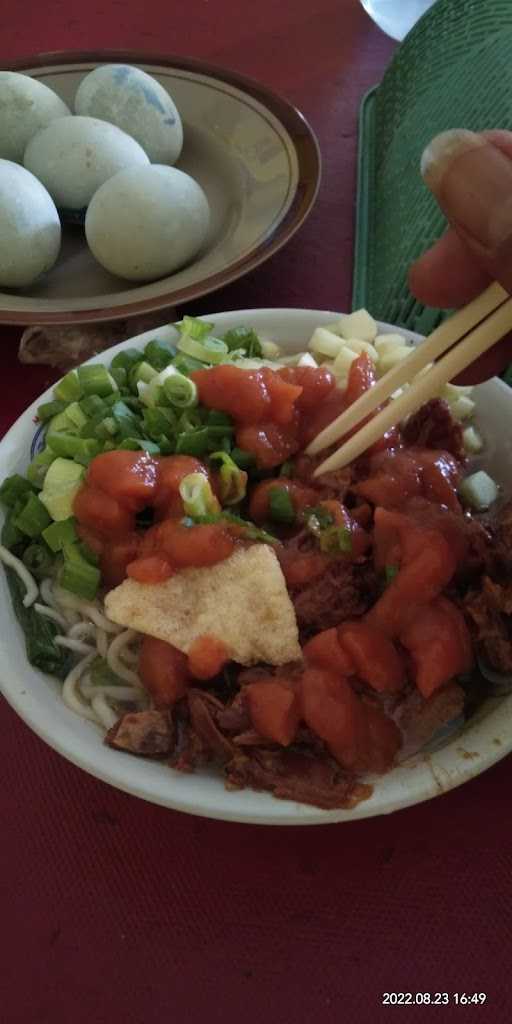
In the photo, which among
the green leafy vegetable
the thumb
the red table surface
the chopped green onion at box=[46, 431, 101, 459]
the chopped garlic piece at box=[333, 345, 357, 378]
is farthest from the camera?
the chopped garlic piece at box=[333, 345, 357, 378]

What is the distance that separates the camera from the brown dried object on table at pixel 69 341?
4.75ft

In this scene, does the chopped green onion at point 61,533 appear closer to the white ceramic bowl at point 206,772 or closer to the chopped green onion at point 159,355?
the white ceramic bowl at point 206,772

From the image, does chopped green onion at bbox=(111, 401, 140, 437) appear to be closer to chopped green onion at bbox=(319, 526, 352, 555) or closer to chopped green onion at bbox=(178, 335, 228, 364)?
chopped green onion at bbox=(178, 335, 228, 364)

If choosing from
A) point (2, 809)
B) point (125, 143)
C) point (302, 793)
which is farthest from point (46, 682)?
point (125, 143)

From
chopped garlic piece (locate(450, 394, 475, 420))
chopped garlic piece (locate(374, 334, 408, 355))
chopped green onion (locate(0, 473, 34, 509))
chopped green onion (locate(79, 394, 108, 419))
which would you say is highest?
chopped garlic piece (locate(450, 394, 475, 420))

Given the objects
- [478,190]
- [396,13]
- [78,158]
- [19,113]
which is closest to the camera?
[478,190]

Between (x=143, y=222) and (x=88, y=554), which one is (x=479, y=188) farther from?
(x=143, y=222)

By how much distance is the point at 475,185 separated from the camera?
2.52 feet

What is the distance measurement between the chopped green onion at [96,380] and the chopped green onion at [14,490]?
17cm

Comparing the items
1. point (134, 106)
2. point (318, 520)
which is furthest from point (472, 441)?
point (134, 106)

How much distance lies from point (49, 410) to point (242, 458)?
0.30 metres

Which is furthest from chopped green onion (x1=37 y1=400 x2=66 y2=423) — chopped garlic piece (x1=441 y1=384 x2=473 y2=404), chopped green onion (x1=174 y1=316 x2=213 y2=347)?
chopped garlic piece (x1=441 y1=384 x2=473 y2=404)

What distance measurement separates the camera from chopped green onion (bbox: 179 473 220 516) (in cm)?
102

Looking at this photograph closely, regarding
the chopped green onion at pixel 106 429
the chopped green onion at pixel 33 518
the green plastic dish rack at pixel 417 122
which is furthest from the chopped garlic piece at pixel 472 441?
the chopped green onion at pixel 33 518
